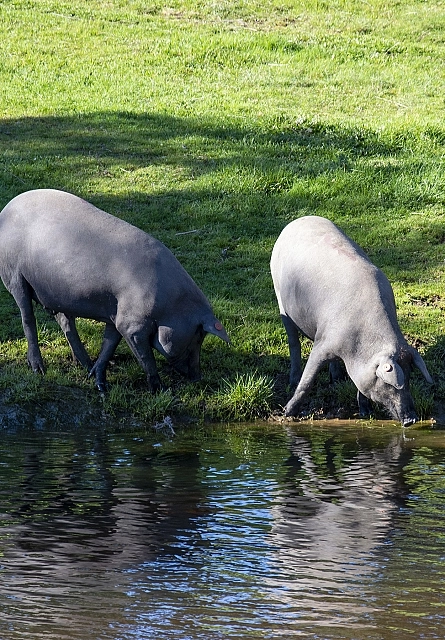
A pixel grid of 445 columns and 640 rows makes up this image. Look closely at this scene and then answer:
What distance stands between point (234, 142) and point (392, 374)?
7.65 metres

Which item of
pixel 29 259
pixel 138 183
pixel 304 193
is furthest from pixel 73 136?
pixel 29 259

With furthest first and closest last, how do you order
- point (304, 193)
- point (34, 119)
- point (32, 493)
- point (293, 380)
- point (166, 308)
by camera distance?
point (34, 119), point (304, 193), point (293, 380), point (166, 308), point (32, 493)

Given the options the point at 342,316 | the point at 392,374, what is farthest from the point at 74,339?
the point at 392,374

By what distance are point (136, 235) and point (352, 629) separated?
16.4 ft

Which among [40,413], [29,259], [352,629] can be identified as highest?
[29,259]

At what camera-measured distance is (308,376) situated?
28.6 ft

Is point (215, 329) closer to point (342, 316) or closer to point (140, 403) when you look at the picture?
point (140, 403)

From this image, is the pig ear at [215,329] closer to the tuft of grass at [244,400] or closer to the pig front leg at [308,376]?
the tuft of grass at [244,400]

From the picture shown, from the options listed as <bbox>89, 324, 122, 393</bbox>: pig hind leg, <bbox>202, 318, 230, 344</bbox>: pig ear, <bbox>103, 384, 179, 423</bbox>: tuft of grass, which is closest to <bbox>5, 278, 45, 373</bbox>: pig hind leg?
<bbox>89, 324, 122, 393</bbox>: pig hind leg

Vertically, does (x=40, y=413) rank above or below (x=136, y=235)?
below

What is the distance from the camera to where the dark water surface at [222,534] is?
5.02 meters

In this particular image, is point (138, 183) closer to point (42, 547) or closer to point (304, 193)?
point (304, 193)

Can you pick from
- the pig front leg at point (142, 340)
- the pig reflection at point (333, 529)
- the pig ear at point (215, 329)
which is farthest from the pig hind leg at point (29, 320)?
the pig reflection at point (333, 529)

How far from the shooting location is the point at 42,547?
5.89m
